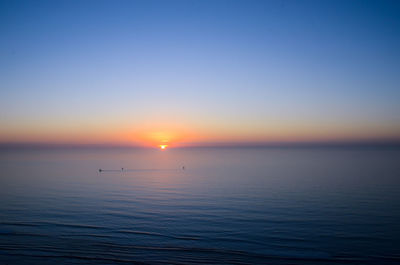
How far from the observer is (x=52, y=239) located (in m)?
30.6

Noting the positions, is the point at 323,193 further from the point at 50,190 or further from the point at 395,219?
the point at 50,190

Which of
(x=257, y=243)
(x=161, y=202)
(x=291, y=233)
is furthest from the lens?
(x=161, y=202)

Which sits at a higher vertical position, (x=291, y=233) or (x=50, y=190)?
(x=50, y=190)

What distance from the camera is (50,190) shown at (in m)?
64.1

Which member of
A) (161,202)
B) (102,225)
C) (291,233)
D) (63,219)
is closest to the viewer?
(291,233)

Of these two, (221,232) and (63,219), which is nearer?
(221,232)

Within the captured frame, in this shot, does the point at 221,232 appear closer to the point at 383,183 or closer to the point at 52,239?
the point at 52,239

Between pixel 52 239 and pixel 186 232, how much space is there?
45.6 ft

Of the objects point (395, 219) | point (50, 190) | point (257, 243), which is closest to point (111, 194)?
point (50, 190)

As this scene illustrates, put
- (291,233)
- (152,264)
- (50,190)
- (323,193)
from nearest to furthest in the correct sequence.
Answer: (152,264) → (291,233) → (323,193) → (50,190)

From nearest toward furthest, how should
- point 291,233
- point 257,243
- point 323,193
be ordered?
point 257,243 → point 291,233 → point 323,193

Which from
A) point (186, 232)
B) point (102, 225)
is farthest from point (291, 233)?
point (102, 225)

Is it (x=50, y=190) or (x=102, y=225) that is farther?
(x=50, y=190)

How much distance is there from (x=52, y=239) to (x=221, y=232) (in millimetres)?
17738
